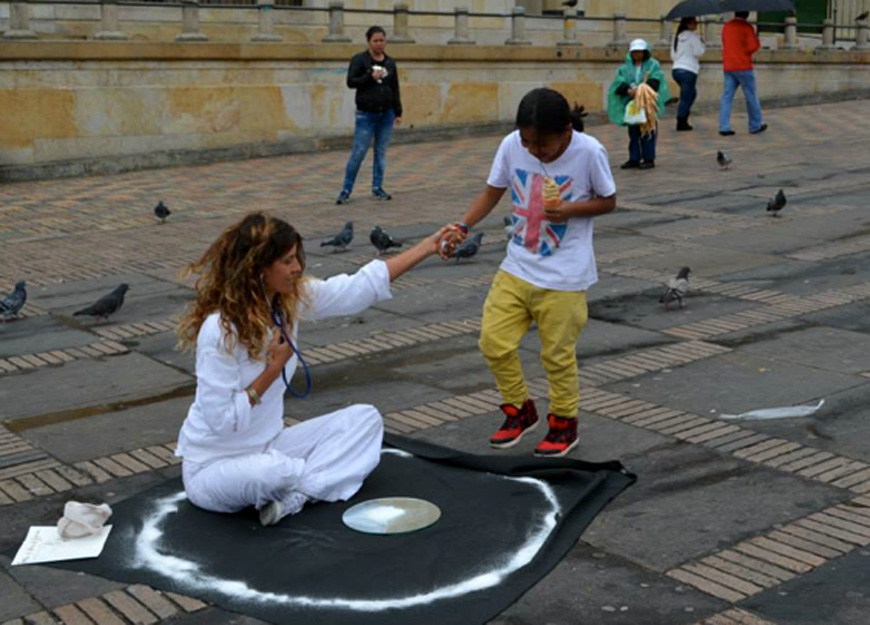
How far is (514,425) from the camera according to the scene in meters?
5.93

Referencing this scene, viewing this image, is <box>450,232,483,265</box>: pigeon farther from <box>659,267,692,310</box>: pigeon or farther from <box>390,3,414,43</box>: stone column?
<box>390,3,414,43</box>: stone column

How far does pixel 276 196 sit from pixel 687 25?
8.82m

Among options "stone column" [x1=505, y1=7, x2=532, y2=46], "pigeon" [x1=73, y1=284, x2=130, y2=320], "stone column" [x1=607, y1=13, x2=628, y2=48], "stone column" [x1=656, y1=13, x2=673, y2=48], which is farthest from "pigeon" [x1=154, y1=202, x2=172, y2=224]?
"stone column" [x1=656, y1=13, x2=673, y2=48]

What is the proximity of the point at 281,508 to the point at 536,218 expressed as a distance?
172cm

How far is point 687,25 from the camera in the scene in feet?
68.0

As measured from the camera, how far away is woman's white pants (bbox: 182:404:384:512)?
4875 mm

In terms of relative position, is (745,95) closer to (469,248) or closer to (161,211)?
(161,211)

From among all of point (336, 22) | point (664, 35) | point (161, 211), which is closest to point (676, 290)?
point (161, 211)

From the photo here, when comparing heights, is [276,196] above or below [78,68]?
below

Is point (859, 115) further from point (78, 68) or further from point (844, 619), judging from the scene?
point (844, 619)

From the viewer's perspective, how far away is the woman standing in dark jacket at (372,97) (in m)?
14.0

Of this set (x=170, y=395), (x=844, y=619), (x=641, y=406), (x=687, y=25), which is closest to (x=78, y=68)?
(x=687, y=25)

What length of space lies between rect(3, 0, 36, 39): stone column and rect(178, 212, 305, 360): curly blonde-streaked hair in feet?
46.3

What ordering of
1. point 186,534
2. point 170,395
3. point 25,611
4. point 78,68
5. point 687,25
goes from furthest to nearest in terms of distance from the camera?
point 687,25
point 78,68
point 170,395
point 186,534
point 25,611
